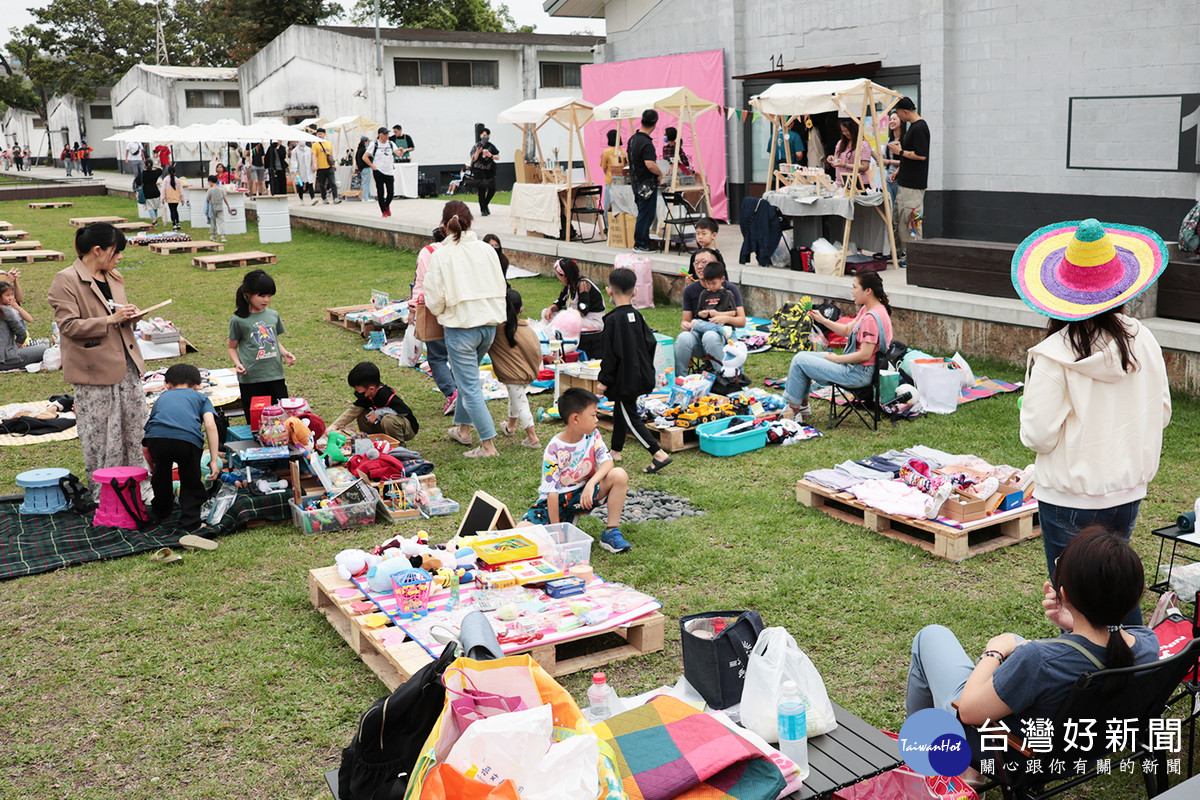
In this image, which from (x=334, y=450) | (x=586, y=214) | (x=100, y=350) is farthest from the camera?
(x=586, y=214)

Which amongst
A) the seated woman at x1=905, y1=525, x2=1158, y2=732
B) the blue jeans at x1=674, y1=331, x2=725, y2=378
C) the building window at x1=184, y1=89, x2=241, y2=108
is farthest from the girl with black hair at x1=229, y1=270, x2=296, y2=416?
the building window at x1=184, y1=89, x2=241, y2=108

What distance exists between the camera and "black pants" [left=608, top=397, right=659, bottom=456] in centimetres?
751

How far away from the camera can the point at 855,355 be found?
320 inches

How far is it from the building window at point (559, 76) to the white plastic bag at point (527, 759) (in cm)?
3470

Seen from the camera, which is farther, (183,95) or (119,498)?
(183,95)

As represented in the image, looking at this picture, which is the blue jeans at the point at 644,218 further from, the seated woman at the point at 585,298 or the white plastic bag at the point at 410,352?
the white plastic bag at the point at 410,352

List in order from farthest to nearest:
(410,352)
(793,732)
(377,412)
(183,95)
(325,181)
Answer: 1. (183,95)
2. (325,181)
3. (410,352)
4. (377,412)
5. (793,732)

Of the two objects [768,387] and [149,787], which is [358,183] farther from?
[149,787]

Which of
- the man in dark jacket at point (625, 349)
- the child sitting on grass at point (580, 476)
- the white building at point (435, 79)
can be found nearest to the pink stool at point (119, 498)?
the child sitting on grass at point (580, 476)

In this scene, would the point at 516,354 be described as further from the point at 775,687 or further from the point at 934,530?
the point at 775,687

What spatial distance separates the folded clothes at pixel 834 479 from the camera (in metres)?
6.70

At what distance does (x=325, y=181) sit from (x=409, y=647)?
2532cm

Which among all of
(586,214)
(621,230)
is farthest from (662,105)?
(586,214)

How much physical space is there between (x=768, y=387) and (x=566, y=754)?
285 inches
